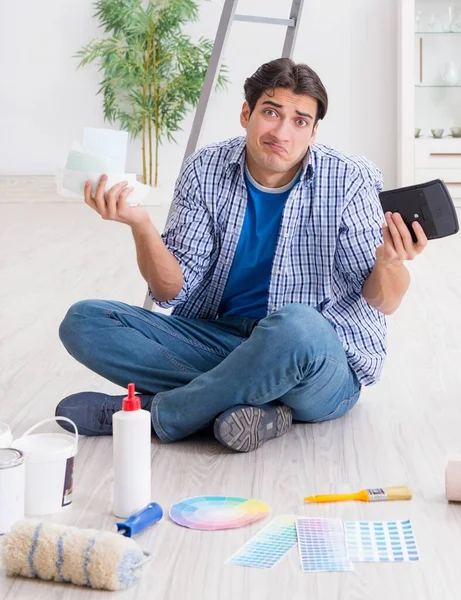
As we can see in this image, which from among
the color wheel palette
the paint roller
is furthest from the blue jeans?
the paint roller

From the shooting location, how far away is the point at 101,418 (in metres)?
2.23

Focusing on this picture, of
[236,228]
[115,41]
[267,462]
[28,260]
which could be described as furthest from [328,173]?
[115,41]

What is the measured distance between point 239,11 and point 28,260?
307cm

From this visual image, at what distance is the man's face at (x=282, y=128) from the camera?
2209 millimetres

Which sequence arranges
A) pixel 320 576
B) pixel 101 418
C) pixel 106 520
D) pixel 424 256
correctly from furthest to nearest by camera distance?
pixel 424 256
pixel 101 418
pixel 106 520
pixel 320 576

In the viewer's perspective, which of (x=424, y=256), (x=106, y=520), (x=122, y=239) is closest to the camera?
(x=106, y=520)

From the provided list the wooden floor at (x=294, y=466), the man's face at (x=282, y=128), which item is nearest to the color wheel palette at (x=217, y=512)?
the wooden floor at (x=294, y=466)

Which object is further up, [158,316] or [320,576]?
[158,316]

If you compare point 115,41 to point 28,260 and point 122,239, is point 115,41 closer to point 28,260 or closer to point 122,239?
point 122,239

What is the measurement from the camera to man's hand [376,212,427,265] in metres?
2.04

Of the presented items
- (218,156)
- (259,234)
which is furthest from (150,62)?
(259,234)

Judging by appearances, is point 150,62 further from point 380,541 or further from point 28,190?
point 380,541

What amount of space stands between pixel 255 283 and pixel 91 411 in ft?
1.63

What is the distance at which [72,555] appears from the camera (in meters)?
1.49
